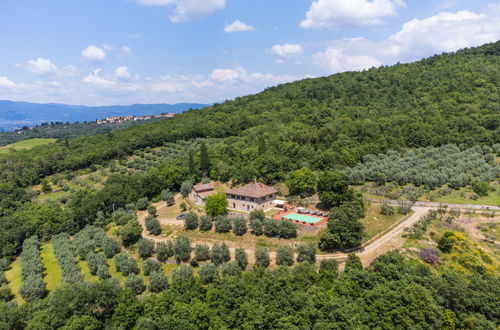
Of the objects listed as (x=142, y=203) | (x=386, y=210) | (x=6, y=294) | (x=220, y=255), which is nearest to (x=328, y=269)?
(x=220, y=255)

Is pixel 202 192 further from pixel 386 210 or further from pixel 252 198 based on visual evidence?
pixel 386 210

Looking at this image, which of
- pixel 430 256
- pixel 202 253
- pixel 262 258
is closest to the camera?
pixel 430 256

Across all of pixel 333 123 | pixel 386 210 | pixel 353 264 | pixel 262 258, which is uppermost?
pixel 333 123

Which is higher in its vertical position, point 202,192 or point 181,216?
point 202,192

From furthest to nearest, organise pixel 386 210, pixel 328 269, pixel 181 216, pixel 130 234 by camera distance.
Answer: pixel 181 216 → pixel 130 234 → pixel 386 210 → pixel 328 269

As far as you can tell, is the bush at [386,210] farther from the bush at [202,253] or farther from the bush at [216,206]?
the bush at [202,253]

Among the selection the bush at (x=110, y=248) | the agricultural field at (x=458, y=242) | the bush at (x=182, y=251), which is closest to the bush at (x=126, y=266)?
the bush at (x=110, y=248)

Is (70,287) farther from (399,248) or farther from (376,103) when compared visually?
(376,103)
